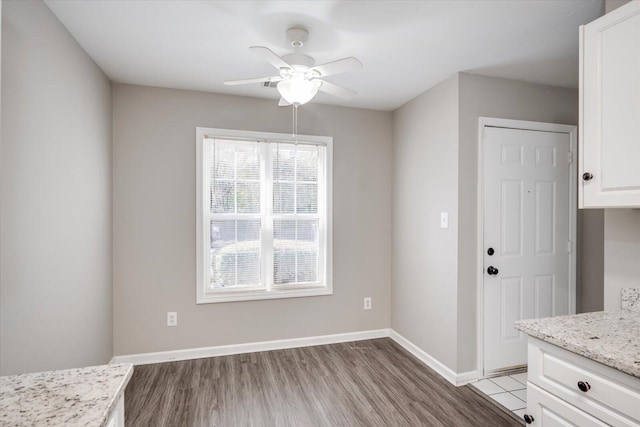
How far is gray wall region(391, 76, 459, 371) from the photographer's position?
2781mm

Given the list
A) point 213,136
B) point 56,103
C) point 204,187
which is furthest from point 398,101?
point 56,103

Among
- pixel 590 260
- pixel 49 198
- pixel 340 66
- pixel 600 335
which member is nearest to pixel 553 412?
pixel 600 335

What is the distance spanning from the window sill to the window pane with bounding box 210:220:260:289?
0.30ft

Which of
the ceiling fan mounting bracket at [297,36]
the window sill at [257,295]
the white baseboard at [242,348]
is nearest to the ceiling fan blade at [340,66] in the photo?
the ceiling fan mounting bracket at [297,36]

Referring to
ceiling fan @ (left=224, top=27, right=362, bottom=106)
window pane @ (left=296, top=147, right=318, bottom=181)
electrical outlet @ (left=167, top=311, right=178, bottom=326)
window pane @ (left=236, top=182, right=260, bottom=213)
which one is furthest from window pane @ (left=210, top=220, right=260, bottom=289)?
ceiling fan @ (left=224, top=27, right=362, bottom=106)

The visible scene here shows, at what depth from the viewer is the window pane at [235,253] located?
127 inches

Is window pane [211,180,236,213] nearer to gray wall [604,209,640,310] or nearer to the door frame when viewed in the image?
the door frame

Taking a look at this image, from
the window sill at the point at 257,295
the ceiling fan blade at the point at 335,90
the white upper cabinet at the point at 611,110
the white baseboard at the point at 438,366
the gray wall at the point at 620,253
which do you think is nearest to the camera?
the white upper cabinet at the point at 611,110

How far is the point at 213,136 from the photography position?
318cm

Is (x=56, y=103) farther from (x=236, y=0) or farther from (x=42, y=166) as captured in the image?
(x=236, y=0)

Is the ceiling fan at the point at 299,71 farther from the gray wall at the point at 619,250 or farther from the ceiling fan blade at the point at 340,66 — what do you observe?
the gray wall at the point at 619,250

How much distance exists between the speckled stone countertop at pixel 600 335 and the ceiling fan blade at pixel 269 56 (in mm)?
1847

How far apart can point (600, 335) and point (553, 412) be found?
0.38 metres

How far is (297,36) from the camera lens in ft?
6.84
